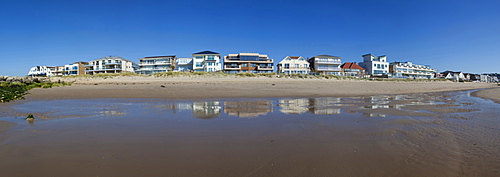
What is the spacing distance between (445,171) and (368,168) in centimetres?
86

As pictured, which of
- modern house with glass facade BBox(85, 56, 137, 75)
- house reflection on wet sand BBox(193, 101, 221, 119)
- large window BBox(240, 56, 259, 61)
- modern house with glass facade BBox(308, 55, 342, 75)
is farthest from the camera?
modern house with glass facade BBox(85, 56, 137, 75)

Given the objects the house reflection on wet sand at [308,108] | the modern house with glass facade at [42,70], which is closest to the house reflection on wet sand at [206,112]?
the house reflection on wet sand at [308,108]

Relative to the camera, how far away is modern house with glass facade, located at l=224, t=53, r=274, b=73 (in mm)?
61938

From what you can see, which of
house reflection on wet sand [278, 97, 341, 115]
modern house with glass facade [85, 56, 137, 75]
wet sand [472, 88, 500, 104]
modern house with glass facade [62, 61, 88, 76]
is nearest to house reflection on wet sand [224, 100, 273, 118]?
house reflection on wet sand [278, 97, 341, 115]

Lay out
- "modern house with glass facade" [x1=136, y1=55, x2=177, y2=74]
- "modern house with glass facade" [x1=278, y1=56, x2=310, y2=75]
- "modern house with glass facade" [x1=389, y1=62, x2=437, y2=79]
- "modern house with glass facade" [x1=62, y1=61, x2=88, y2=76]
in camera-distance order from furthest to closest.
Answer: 1. "modern house with glass facade" [x1=389, y1=62, x2=437, y2=79]
2. "modern house with glass facade" [x1=62, y1=61, x2=88, y2=76]
3. "modern house with glass facade" [x1=136, y1=55, x2=177, y2=74]
4. "modern house with glass facade" [x1=278, y1=56, x2=310, y2=75]

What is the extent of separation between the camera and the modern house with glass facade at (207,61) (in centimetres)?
6525

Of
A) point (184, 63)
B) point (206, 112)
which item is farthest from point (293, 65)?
point (206, 112)

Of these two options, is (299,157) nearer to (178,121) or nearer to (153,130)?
(153,130)

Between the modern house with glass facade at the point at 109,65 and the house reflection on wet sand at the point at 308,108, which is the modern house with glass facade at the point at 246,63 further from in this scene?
the house reflection on wet sand at the point at 308,108

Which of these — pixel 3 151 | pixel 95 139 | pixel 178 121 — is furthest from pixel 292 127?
pixel 3 151

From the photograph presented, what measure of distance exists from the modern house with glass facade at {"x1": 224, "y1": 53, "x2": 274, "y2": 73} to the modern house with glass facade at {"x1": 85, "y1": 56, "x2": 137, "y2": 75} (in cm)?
3665

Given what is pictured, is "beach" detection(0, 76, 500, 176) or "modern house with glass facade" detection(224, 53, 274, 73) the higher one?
"modern house with glass facade" detection(224, 53, 274, 73)

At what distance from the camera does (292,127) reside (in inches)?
208

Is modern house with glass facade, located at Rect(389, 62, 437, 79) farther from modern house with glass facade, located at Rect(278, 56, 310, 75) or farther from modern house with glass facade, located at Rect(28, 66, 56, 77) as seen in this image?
modern house with glass facade, located at Rect(28, 66, 56, 77)
